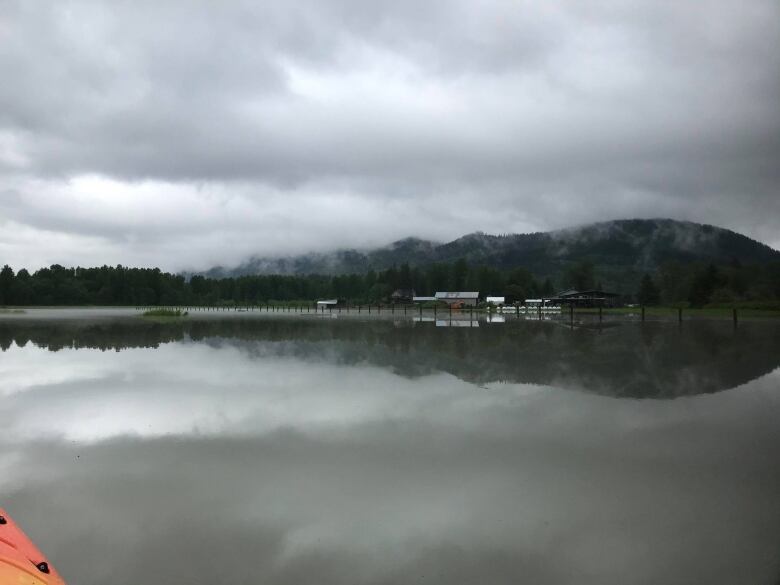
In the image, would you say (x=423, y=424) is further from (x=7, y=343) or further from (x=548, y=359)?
(x=7, y=343)

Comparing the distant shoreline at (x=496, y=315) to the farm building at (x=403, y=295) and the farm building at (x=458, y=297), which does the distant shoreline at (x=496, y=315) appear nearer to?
the farm building at (x=458, y=297)

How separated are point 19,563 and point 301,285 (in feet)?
633

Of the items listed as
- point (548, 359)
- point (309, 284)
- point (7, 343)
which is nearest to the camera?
point (548, 359)

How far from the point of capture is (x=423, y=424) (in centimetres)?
1048

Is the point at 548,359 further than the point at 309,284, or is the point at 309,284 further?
the point at 309,284

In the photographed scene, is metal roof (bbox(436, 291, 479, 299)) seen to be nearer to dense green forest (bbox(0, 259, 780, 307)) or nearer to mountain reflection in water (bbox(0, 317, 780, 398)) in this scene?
dense green forest (bbox(0, 259, 780, 307))

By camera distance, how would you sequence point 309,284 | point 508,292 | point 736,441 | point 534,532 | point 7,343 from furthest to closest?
point 309,284, point 508,292, point 7,343, point 736,441, point 534,532

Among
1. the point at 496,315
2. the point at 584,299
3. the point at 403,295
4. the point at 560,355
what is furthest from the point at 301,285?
the point at 560,355

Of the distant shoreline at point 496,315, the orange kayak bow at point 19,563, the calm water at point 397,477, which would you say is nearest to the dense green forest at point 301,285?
the distant shoreline at point 496,315

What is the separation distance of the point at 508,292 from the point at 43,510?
134 m

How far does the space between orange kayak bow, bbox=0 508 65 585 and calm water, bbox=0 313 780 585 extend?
81 cm

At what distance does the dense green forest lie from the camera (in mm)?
120688

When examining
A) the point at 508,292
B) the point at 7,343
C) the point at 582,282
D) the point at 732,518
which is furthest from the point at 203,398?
the point at 582,282

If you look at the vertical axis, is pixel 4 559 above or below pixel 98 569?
above
